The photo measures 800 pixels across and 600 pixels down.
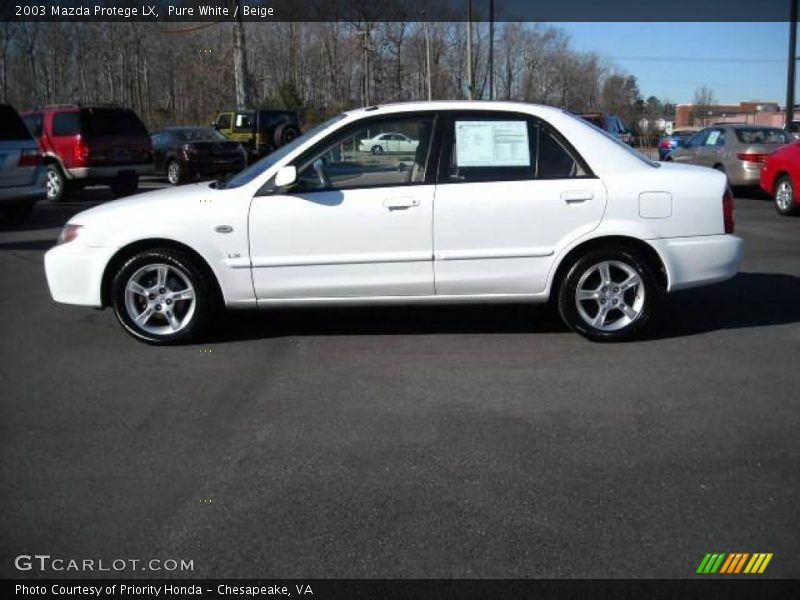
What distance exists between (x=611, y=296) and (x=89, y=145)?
1254 cm

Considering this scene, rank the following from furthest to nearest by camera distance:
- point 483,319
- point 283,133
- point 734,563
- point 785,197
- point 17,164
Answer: point 283,133 → point 785,197 → point 17,164 → point 483,319 → point 734,563

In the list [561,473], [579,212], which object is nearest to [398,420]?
[561,473]

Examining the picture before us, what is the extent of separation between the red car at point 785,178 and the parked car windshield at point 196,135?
42.1ft

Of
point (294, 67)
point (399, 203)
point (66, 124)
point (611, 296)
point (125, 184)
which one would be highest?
point (294, 67)

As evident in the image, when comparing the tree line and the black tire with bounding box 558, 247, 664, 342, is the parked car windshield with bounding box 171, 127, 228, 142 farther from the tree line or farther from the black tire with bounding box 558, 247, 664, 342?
the tree line

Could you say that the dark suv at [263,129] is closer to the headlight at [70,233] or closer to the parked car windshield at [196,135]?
the parked car windshield at [196,135]

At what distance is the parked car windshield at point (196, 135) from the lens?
20434 millimetres

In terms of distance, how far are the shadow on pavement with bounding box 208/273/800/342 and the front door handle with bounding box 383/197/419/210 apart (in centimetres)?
106

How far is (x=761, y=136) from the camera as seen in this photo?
53.4 ft

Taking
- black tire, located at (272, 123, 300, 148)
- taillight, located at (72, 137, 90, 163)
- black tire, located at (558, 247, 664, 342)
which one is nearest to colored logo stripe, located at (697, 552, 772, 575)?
black tire, located at (558, 247, 664, 342)

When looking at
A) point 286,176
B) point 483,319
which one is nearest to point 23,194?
point 286,176

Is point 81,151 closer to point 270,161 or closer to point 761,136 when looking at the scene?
point 270,161

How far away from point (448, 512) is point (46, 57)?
50.1m
